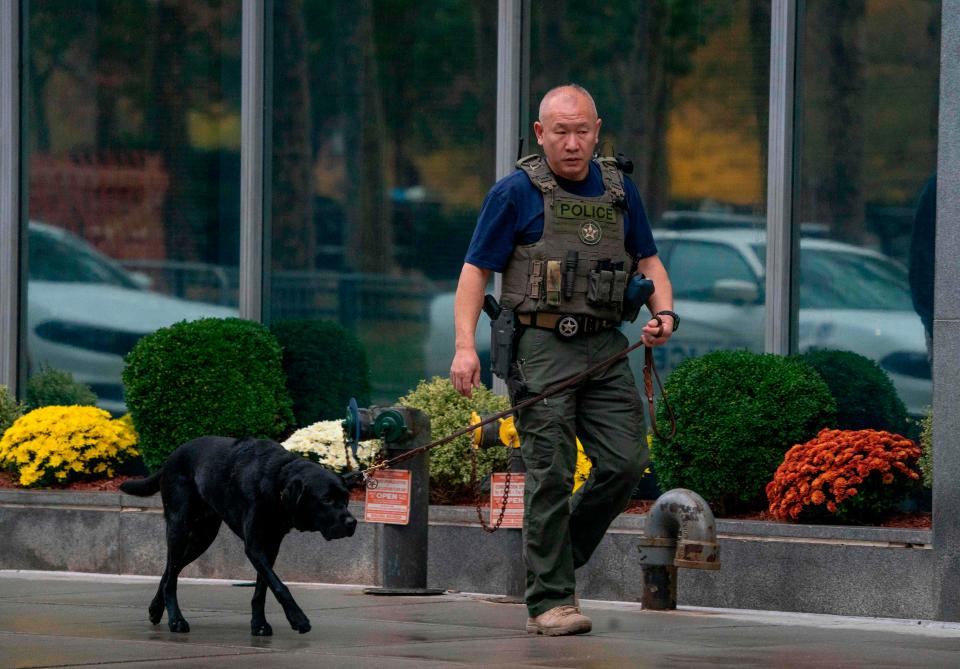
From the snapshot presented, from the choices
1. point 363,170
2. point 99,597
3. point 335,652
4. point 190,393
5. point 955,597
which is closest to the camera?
point 335,652

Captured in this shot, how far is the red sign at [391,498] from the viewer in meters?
9.51

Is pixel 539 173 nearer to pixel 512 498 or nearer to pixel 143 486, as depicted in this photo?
pixel 512 498

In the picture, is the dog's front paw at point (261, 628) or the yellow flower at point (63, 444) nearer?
the dog's front paw at point (261, 628)

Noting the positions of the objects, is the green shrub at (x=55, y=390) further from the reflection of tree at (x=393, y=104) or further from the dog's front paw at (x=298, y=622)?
the dog's front paw at (x=298, y=622)

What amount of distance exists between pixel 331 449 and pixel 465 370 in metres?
3.58

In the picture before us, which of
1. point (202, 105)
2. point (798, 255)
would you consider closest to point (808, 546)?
point (798, 255)

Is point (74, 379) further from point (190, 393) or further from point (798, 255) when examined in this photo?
point (798, 255)

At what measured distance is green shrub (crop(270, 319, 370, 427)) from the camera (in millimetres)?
12898

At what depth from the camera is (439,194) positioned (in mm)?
12781

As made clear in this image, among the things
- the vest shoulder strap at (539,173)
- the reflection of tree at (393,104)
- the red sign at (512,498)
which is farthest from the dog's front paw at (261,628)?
the reflection of tree at (393,104)

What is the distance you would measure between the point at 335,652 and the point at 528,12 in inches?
245

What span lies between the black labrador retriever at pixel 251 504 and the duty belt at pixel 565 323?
107 centimetres

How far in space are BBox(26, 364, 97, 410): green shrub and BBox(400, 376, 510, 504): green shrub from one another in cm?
333

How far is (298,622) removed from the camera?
779 cm
